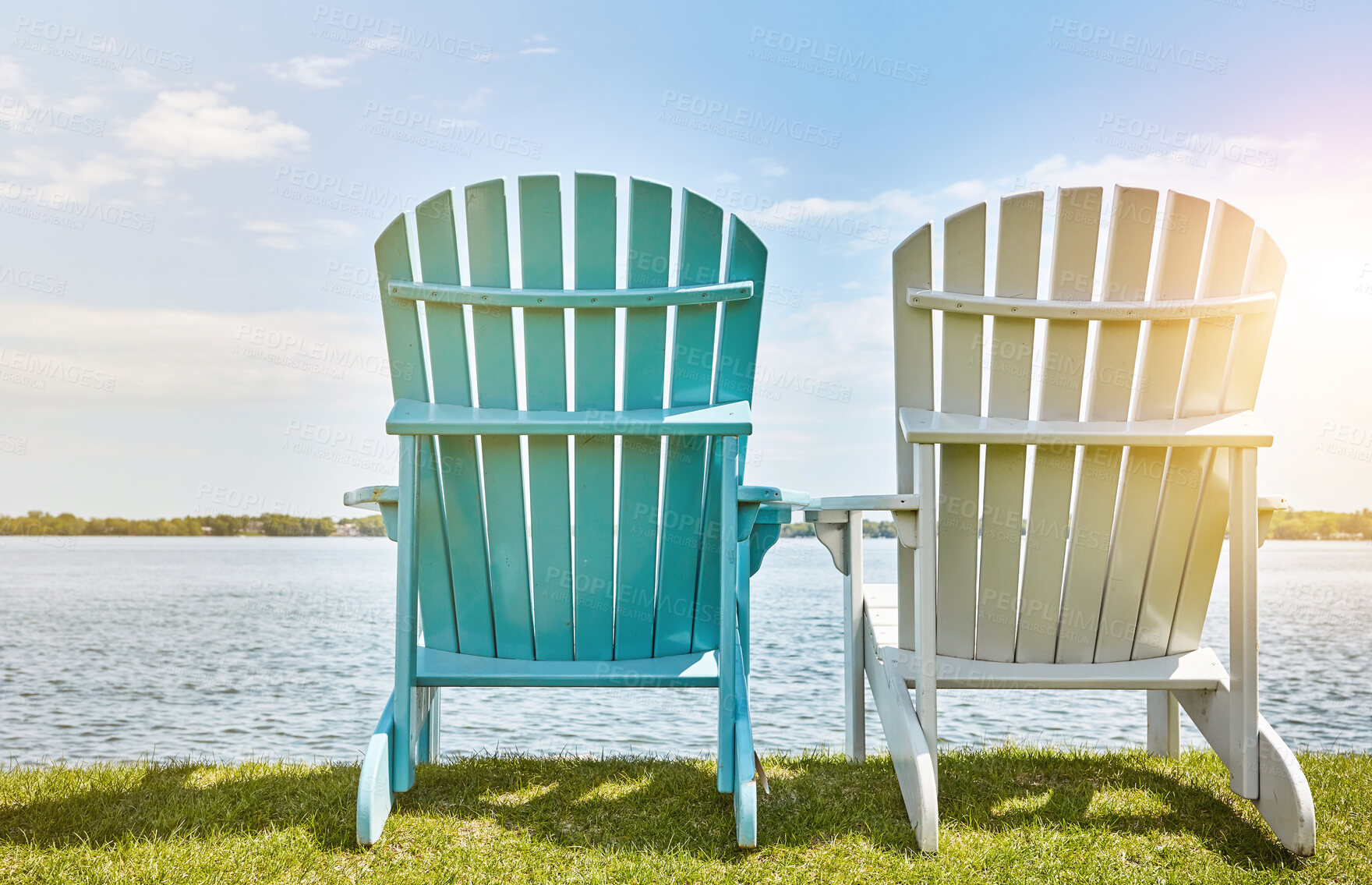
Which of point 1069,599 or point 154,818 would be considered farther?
point 1069,599

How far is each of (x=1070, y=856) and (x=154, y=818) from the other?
2.30 meters

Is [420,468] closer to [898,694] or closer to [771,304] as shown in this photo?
[771,304]

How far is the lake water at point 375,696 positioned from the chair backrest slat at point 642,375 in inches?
39.7

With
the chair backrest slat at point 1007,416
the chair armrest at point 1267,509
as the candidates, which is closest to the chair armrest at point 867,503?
the chair backrest slat at point 1007,416

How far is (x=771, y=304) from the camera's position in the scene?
8.61ft

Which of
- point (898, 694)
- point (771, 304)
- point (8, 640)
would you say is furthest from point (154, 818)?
point (8, 640)

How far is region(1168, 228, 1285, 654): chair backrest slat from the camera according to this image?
2283 mm

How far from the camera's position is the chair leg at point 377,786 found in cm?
200

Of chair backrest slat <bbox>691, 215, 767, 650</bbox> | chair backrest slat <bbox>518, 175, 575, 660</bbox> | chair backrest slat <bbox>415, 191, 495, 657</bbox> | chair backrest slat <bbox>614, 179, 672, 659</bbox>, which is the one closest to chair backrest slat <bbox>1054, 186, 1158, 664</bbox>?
chair backrest slat <bbox>691, 215, 767, 650</bbox>

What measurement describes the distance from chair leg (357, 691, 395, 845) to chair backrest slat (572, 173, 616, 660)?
610 mm

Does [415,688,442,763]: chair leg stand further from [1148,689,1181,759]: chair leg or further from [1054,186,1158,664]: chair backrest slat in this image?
[1148,689,1181,759]: chair leg

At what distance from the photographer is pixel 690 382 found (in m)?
2.40

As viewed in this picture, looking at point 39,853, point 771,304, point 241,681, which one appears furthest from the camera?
point 241,681

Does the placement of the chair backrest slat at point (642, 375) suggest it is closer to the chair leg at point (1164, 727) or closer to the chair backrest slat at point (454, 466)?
the chair backrest slat at point (454, 466)
